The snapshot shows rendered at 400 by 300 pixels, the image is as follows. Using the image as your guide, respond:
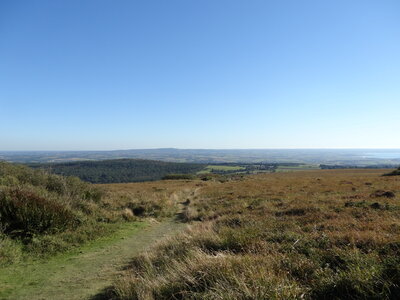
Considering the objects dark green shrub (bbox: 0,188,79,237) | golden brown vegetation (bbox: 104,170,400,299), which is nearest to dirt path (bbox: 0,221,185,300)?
golden brown vegetation (bbox: 104,170,400,299)

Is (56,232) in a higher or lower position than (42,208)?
lower

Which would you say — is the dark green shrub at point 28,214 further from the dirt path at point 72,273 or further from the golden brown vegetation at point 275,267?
the golden brown vegetation at point 275,267

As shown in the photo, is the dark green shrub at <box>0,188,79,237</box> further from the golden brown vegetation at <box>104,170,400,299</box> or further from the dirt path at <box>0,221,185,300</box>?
the golden brown vegetation at <box>104,170,400,299</box>

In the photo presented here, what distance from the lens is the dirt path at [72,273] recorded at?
5191 mm

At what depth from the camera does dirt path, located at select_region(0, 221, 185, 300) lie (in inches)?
204

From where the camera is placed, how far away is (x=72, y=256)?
7.59 meters

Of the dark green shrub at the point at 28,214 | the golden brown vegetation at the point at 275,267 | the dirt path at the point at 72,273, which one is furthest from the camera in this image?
the dark green shrub at the point at 28,214

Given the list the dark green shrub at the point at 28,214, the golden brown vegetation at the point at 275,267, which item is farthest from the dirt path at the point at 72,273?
the dark green shrub at the point at 28,214

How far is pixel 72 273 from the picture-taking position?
6.29 m

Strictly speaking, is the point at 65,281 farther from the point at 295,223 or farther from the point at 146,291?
the point at 295,223

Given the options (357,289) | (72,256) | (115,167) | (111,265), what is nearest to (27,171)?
(72,256)

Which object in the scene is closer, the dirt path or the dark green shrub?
the dirt path

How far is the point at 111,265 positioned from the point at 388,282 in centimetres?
627

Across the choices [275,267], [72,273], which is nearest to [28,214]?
[72,273]
